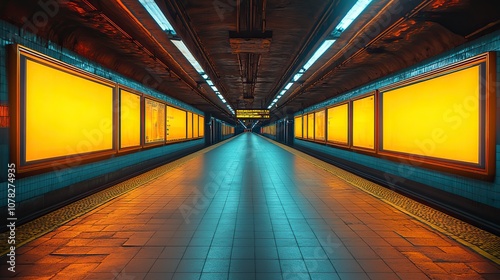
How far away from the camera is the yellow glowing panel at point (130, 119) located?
7.74 m

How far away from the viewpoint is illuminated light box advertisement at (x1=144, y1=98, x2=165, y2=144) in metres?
9.76

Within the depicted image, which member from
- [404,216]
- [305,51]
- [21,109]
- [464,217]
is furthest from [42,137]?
[464,217]

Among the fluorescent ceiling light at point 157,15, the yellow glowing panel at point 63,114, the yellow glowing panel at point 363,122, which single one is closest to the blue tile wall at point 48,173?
the yellow glowing panel at point 63,114

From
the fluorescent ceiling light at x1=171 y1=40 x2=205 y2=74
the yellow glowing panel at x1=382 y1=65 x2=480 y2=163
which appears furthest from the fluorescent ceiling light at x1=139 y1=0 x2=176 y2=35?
the yellow glowing panel at x1=382 y1=65 x2=480 y2=163

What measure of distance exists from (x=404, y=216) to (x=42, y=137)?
21.4 feet

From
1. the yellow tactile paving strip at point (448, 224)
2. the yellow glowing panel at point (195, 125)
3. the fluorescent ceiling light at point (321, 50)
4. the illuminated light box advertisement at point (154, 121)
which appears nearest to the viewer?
the yellow tactile paving strip at point (448, 224)

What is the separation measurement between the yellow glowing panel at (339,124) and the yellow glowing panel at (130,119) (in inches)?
321

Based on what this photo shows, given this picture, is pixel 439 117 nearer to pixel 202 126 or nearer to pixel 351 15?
pixel 351 15

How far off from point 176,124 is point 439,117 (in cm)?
1168

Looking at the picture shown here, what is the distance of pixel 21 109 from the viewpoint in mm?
4047

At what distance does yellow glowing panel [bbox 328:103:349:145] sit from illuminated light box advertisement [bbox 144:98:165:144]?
7.95m

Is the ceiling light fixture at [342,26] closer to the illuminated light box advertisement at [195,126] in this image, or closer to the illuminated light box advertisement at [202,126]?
the illuminated light box advertisement at [195,126]

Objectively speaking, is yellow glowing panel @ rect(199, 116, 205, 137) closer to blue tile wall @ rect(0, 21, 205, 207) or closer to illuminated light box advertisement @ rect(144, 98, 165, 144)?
illuminated light box advertisement @ rect(144, 98, 165, 144)

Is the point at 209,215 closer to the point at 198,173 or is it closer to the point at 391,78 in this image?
the point at 198,173
